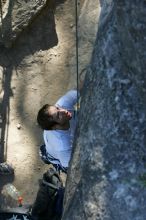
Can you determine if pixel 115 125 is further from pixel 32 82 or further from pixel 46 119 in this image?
pixel 32 82

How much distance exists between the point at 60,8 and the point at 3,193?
2006mm

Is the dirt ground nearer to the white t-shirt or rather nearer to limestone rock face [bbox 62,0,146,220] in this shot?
the white t-shirt

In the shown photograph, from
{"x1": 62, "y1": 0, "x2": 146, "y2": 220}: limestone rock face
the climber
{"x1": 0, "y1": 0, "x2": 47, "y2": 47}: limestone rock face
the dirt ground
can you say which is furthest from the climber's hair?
{"x1": 0, "y1": 0, "x2": 47, "y2": 47}: limestone rock face

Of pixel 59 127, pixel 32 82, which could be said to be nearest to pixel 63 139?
pixel 59 127

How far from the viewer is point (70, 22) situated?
6.11 metres

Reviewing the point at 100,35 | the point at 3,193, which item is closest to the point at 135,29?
the point at 100,35

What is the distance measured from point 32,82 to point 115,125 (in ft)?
10.3

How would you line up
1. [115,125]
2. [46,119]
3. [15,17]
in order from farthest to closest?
[15,17], [46,119], [115,125]

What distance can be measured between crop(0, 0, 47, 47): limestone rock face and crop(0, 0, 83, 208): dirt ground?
0.08 metres

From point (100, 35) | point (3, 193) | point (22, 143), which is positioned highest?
point (100, 35)

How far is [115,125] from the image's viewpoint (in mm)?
3197

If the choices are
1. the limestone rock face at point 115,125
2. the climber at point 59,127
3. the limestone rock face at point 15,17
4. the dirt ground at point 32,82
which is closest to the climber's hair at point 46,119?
the climber at point 59,127

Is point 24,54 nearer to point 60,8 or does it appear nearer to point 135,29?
point 60,8

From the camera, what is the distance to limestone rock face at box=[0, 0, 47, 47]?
244 inches
